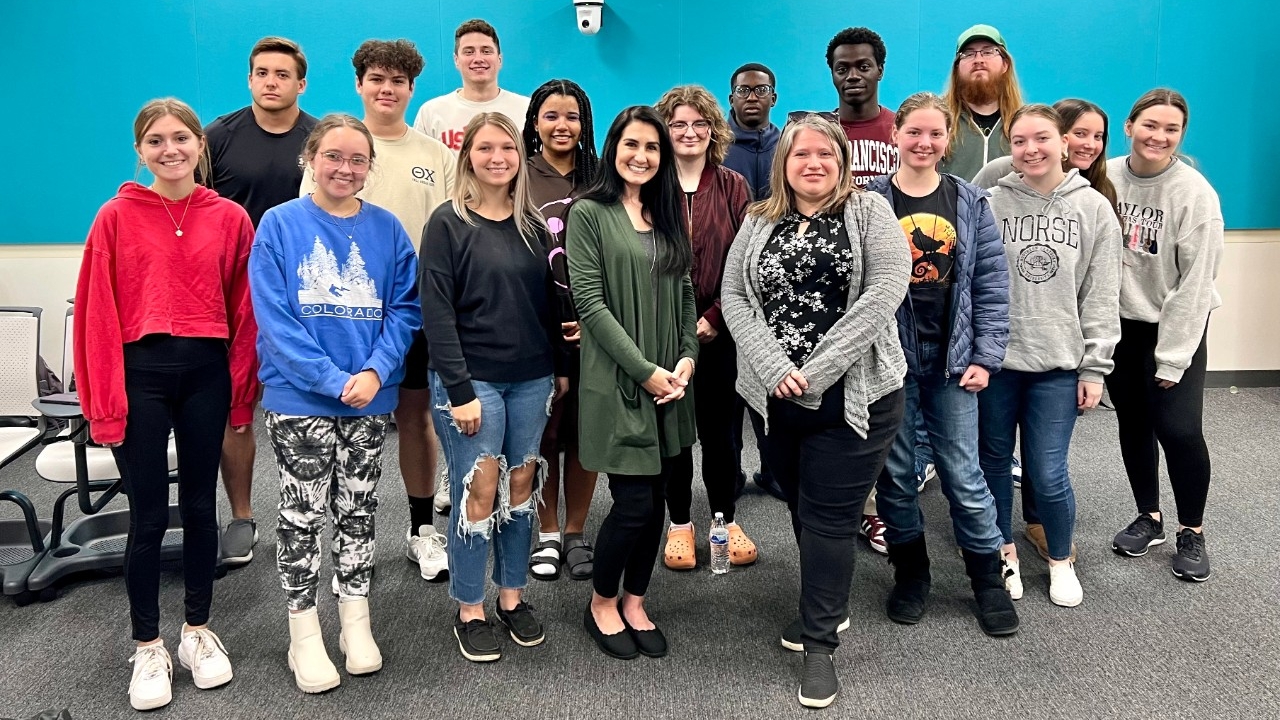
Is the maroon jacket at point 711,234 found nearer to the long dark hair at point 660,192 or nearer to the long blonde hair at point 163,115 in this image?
the long dark hair at point 660,192

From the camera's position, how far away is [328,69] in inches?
197

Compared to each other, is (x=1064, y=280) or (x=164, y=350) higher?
(x=1064, y=280)

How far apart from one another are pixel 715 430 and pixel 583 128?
105 cm

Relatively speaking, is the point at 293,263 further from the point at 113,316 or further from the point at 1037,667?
the point at 1037,667

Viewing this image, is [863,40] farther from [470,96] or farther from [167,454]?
[167,454]

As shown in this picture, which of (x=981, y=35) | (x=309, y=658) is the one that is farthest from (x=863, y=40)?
(x=309, y=658)

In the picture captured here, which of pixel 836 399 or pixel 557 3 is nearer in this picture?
pixel 836 399

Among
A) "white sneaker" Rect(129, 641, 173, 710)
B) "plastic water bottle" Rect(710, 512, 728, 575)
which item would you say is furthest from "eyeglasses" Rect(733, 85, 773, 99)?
"white sneaker" Rect(129, 641, 173, 710)

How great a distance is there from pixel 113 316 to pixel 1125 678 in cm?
264

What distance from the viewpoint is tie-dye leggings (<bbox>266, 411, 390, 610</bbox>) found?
83.0 inches

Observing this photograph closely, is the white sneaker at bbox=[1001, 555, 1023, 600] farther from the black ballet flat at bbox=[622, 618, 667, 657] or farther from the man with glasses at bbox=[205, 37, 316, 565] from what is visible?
the man with glasses at bbox=[205, 37, 316, 565]

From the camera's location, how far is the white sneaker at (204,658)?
2197 millimetres

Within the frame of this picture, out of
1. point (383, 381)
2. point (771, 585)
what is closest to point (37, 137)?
point (383, 381)

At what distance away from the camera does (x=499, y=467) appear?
2248mm
